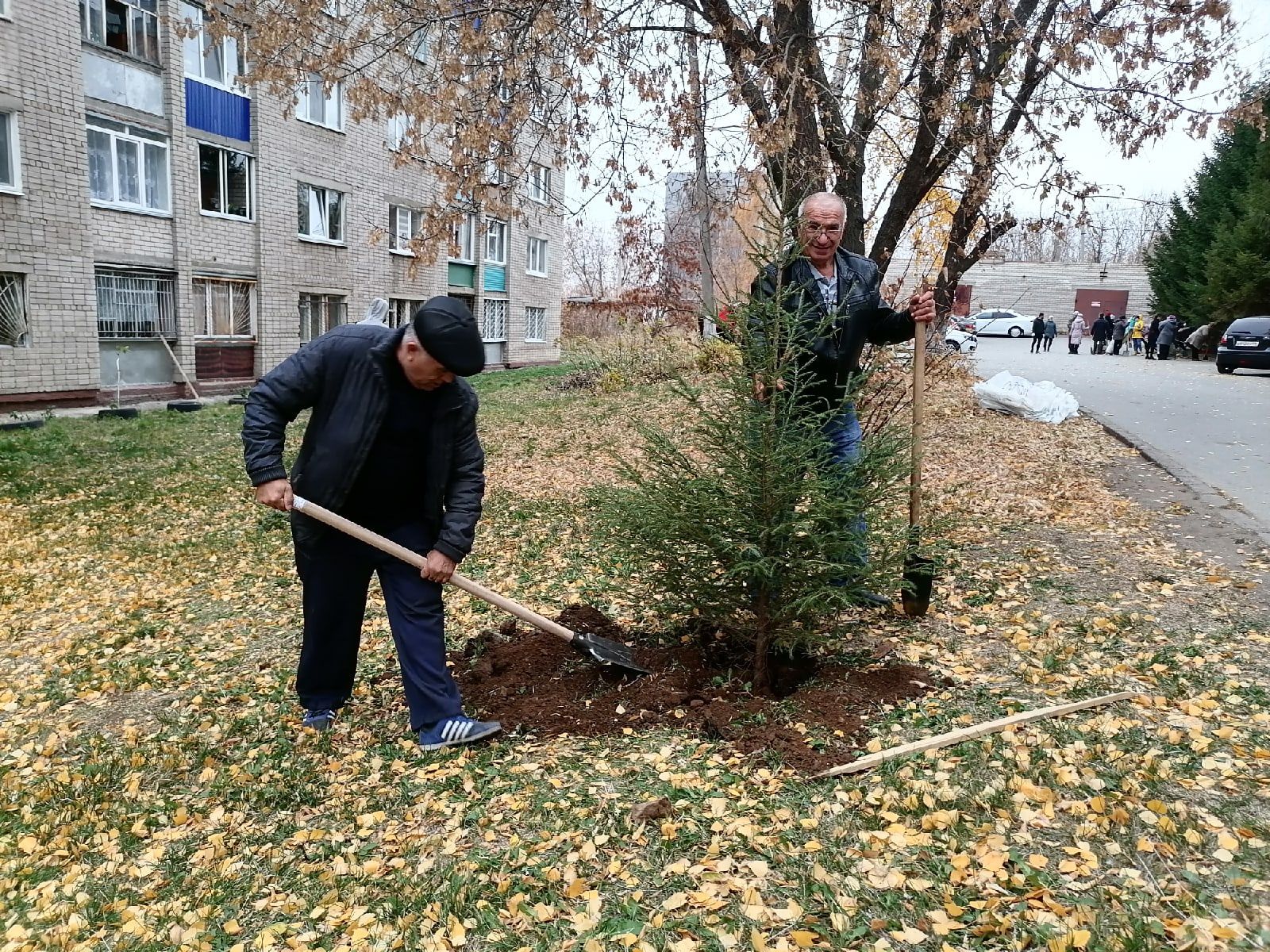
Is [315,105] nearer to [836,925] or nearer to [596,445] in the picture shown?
[596,445]

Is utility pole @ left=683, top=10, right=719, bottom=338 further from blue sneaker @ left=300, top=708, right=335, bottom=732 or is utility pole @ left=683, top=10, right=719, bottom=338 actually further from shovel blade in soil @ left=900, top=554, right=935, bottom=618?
blue sneaker @ left=300, top=708, right=335, bottom=732

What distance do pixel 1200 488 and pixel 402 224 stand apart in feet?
72.7

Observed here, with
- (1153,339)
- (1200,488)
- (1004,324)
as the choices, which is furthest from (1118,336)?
(1200,488)

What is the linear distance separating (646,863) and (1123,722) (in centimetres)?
195

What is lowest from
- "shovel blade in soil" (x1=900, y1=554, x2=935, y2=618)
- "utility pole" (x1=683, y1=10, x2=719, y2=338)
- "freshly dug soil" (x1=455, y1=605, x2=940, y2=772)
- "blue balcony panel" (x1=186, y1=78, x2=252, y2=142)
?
"freshly dug soil" (x1=455, y1=605, x2=940, y2=772)

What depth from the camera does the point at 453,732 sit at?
379 cm

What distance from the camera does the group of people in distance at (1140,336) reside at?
2980 cm

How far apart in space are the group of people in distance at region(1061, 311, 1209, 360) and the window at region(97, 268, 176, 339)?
29.1 metres

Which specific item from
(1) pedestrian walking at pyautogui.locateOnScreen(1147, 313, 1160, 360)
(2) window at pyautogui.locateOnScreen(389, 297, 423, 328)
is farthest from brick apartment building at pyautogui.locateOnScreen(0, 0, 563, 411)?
(1) pedestrian walking at pyautogui.locateOnScreen(1147, 313, 1160, 360)

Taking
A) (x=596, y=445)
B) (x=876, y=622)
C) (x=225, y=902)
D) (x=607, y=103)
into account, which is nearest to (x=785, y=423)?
(x=876, y=622)

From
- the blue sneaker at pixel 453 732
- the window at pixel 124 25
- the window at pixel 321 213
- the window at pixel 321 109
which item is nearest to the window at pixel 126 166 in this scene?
the window at pixel 124 25

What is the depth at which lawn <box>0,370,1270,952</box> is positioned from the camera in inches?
104

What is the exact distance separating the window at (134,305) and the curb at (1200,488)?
1707 cm

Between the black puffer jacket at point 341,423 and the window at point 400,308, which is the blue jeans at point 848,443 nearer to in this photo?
the black puffer jacket at point 341,423
